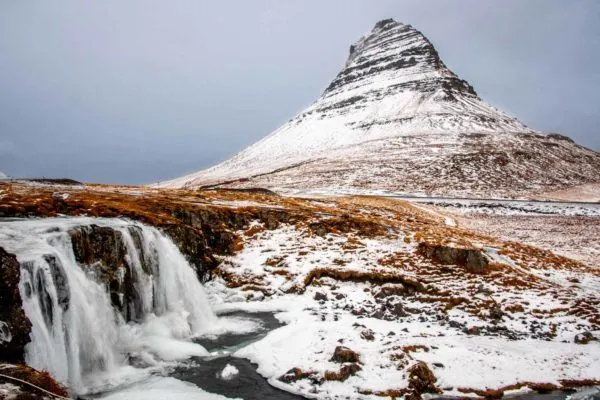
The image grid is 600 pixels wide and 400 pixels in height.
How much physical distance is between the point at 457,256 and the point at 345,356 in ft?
41.8

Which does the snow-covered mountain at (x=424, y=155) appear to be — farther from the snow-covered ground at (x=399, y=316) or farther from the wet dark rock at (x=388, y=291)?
the wet dark rock at (x=388, y=291)

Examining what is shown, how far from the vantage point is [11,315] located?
10.3m

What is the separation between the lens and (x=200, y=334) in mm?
16406

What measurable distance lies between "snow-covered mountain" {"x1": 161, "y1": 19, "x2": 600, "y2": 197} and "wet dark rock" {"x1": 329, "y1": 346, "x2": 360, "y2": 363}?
77.5 metres

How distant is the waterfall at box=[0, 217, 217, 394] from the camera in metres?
11.6

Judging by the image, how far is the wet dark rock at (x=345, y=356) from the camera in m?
13.0

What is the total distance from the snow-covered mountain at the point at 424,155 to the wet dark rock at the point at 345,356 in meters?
77.5

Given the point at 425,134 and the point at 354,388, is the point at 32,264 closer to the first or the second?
the point at 354,388

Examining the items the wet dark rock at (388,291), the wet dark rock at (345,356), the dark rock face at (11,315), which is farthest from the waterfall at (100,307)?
the wet dark rock at (388,291)

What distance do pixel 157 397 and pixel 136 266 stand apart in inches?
280

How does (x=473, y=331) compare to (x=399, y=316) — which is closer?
(x=473, y=331)

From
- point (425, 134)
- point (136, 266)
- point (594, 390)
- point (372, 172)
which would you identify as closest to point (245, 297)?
point (136, 266)

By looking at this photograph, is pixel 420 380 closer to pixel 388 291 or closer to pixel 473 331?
pixel 473 331

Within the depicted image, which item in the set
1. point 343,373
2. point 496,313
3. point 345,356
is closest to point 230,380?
point 343,373
